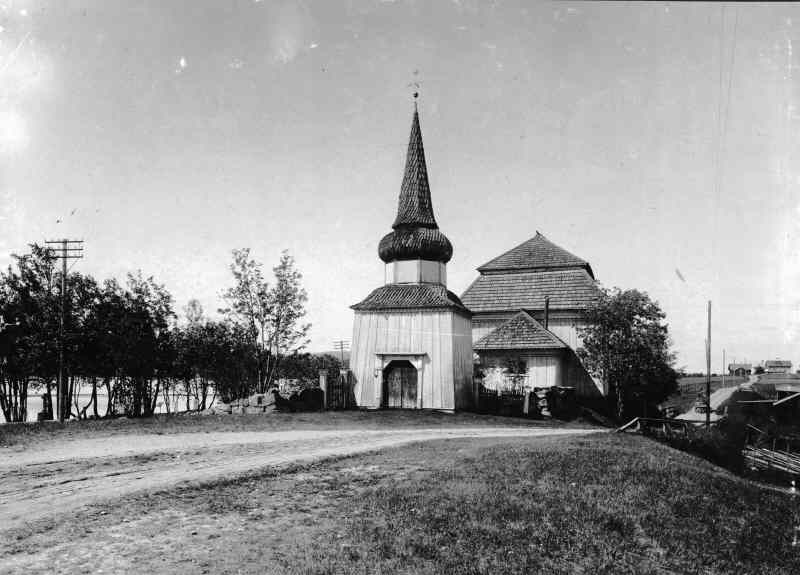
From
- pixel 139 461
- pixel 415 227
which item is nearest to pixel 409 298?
pixel 415 227

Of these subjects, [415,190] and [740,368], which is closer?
[415,190]

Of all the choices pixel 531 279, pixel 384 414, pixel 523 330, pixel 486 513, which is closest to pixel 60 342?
pixel 384 414

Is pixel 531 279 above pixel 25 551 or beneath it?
above

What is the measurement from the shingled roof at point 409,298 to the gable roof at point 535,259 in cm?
1276

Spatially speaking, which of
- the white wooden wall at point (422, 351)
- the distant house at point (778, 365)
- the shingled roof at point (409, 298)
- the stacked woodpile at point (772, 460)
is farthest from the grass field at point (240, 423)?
the distant house at point (778, 365)

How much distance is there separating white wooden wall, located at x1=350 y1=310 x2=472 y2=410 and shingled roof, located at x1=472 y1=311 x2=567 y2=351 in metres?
5.44

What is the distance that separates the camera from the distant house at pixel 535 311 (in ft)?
107

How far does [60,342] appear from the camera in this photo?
23.4 metres

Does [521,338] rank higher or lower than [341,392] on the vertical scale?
higher

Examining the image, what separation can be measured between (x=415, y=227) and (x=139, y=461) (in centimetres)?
1887

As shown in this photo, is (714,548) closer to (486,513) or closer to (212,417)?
(486,513)

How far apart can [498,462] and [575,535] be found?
11.9 ft

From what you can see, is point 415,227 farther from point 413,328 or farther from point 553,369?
point 553,369

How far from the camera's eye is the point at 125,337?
2567cm
